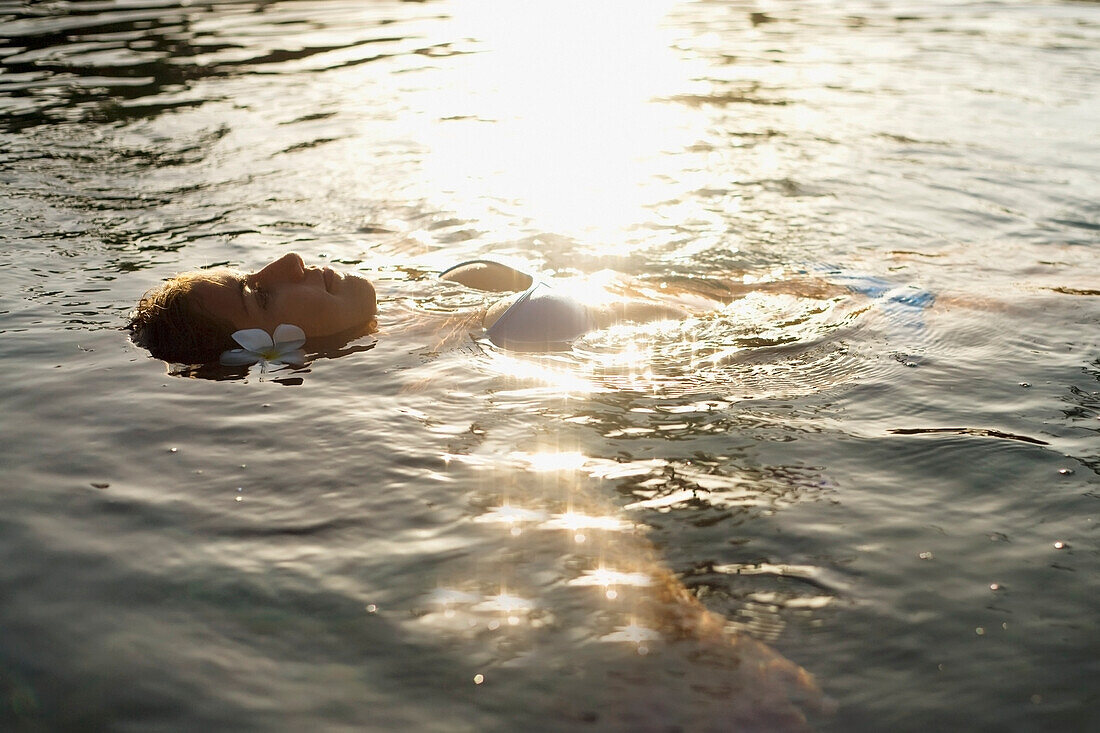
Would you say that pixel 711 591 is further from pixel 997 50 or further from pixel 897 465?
pixel 997 50

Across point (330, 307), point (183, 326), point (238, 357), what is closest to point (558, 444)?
point (330, 307)

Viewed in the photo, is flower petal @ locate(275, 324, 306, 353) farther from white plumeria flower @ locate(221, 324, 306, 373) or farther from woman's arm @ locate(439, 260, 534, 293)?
woman's arm @ locate(439, 260, 534, 293)

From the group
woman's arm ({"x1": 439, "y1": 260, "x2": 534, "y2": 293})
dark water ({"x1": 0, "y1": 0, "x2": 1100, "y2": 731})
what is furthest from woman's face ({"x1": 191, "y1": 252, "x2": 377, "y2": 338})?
woman's arm ({"x1": 439, "y1": 260, "x2": 534, "y2": 293})

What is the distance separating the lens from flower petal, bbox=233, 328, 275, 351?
5945 millimetres

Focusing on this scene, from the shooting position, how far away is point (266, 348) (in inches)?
240

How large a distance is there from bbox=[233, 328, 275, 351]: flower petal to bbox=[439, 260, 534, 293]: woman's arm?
172cm

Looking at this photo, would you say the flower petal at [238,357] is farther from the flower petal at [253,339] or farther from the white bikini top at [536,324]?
the white bikini top at [536,324]

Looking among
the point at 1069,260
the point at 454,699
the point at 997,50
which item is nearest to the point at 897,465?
the point at 454,699

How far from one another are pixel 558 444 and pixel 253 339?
7.41ft

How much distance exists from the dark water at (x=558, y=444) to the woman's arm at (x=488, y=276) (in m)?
0.28

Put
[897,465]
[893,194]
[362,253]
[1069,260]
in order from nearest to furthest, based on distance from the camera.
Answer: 1. [897,465]
2. [1069,260]
3. [362,253]
4. [893,194]

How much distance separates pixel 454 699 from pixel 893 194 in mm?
8301

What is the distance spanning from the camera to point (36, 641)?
344 cm

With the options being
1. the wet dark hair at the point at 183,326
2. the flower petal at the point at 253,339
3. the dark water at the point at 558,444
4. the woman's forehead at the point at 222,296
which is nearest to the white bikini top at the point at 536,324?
the dark water at the point at 558,444
